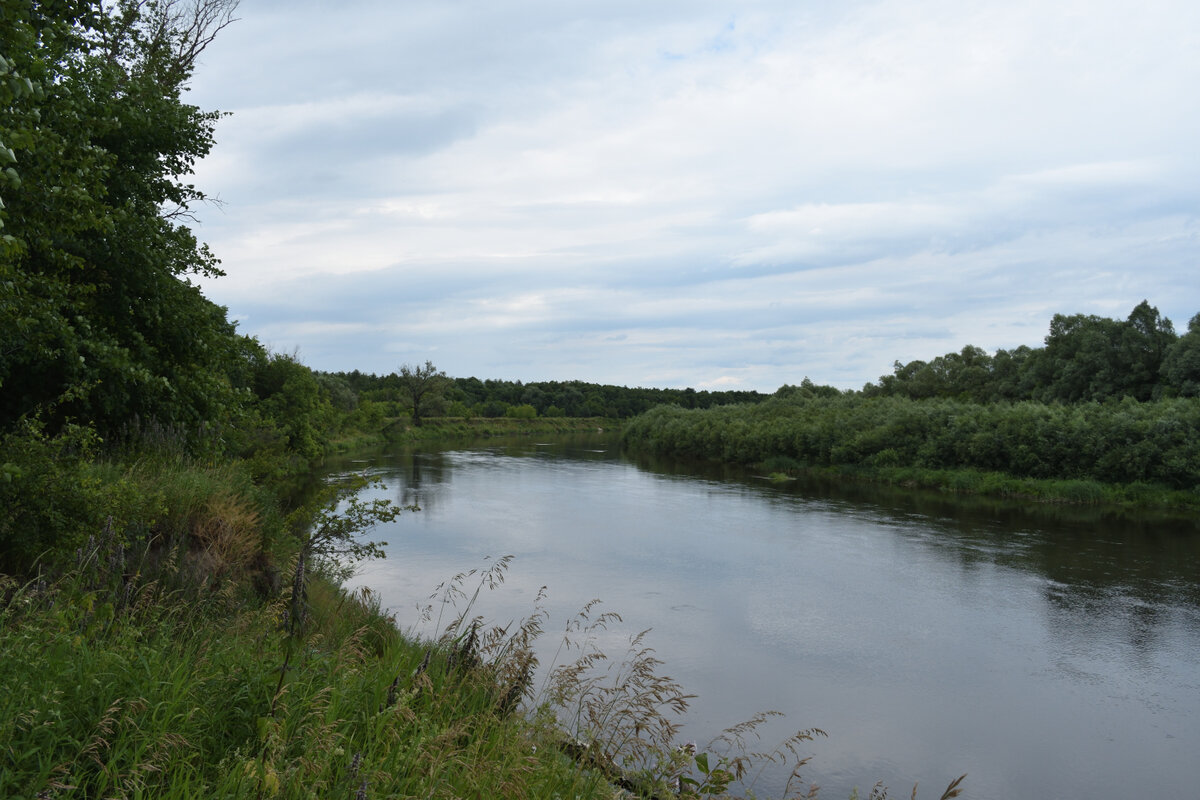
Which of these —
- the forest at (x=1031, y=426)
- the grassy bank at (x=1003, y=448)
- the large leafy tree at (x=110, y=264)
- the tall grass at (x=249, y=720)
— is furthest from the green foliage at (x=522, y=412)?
the tall grass at (x=249, y=720)

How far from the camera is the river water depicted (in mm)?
8570

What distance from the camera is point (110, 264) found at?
365 inches

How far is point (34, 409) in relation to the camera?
865 centimetres

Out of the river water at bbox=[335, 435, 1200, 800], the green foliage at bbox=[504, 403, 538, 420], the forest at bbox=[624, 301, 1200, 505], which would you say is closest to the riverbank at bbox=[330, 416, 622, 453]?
the green foliage at bbox=[504, 403, 538, 420]

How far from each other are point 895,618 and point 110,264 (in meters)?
12.9

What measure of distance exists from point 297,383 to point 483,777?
3379 cm

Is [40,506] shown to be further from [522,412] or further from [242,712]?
[522,412]

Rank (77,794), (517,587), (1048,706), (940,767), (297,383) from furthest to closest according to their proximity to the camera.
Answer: (297,383), (517,587), (1048,706), (940,767), (77,794)

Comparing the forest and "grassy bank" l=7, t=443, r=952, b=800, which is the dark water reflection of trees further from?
"grassy bank" l=7, t=443, r=952, b=800

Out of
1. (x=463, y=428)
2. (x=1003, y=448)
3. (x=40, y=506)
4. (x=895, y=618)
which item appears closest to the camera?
(x=40, y=506)

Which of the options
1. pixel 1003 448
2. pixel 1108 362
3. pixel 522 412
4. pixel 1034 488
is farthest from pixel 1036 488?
pixel 522 412

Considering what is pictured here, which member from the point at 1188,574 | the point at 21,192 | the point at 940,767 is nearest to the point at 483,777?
the point at 21,192

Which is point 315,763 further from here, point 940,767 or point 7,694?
point 940,767

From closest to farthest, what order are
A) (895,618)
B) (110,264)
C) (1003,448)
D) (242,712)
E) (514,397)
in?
(242,712), (110,264), (895,618), (1003,448), (514,397)
